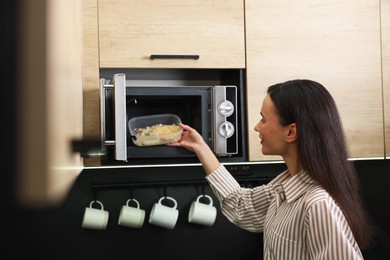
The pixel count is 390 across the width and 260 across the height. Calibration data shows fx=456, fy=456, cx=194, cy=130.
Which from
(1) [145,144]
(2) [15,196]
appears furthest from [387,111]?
(2) [15,196]

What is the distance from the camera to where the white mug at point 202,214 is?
183 centimetres

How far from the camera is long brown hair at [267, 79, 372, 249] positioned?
40.8 inches

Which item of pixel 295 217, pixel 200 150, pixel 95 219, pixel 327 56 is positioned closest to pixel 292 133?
pixel 295 217

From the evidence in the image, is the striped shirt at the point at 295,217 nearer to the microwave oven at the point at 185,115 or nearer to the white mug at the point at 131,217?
the microwave oven at the point at 185,115

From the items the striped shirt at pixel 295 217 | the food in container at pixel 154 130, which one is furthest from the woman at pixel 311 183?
the food in container at pixel 154 130

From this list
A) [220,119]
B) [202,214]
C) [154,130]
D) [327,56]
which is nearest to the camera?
[154,130]

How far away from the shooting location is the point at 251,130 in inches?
65.1

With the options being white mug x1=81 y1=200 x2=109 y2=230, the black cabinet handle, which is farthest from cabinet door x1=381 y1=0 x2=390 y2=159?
white mug x1=81 y1=200 x2=109 y2=230

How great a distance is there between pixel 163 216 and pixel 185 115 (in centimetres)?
43

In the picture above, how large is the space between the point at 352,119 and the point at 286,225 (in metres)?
0.82

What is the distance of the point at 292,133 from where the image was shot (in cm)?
112

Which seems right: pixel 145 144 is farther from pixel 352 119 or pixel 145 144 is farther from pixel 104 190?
pixel 352 119

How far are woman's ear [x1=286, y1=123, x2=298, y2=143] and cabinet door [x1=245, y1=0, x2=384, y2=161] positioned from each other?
1.73ft

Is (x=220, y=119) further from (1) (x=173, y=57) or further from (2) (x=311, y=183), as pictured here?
(2) (x=311, y=183)
